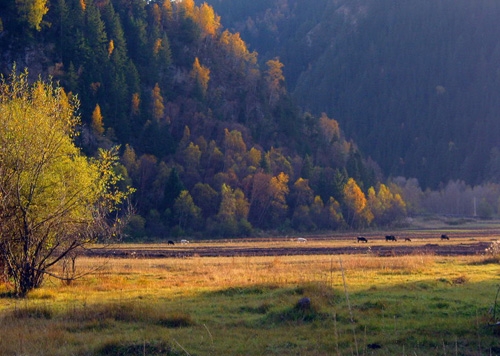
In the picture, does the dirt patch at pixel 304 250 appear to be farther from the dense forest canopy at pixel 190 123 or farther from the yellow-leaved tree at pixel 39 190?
the dense forest canopy at pixel 190 123

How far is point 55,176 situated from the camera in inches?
1113

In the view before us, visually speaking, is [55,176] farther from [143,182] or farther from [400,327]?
[143,182]

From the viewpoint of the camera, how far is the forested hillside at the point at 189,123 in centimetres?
10462

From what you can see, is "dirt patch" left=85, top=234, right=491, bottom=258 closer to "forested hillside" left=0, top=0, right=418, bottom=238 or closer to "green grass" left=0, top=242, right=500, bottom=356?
"green grass" left=0, top=242, right=500, bottom=356

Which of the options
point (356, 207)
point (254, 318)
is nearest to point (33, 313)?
point (254, 318)

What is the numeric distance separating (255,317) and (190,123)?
106157mm

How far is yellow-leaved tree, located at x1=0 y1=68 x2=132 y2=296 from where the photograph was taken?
86.0ft

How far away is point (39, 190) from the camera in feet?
90.7

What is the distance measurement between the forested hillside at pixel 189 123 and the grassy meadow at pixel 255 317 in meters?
69.4

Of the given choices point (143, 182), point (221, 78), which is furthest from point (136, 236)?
point (221, 78)

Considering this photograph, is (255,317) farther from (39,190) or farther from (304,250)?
(304,250)

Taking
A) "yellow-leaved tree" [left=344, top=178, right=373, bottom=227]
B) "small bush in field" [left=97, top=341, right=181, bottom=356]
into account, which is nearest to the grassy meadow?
"small bush in field" [left=97, top=341, right=181, bottom=356]

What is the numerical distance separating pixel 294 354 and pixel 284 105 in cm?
12681

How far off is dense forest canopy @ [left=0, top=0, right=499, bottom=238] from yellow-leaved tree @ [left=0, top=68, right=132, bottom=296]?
64.5 m
